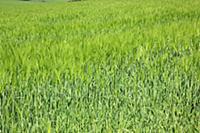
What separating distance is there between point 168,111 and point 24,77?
1563 millimetres

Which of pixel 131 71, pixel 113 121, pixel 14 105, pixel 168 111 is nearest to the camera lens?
pixel 14 105

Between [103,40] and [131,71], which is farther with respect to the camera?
[103,40]

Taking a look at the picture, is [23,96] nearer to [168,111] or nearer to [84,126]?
[84,126]

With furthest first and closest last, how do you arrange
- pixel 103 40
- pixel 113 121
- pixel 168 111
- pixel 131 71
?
pixel 103 40
pixel 131 71
pixel 168 111
pixel 113 121

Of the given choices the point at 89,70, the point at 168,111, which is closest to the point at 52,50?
the point at 89,70

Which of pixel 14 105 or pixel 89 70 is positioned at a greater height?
pixel 89 70

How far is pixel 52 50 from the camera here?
3396 millimetres

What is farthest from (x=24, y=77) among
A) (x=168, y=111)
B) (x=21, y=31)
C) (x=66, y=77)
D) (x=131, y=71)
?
(x=21, y=31)

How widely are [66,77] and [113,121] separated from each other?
653mm

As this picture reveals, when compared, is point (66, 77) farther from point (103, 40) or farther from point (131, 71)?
point (103, 40)

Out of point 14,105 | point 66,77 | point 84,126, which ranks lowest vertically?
point 84,126

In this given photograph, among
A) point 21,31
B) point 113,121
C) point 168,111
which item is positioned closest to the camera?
point 113,121

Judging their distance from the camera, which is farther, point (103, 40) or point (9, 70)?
point (103, 40)

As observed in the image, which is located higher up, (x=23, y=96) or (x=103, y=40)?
(x=103, y=40)
